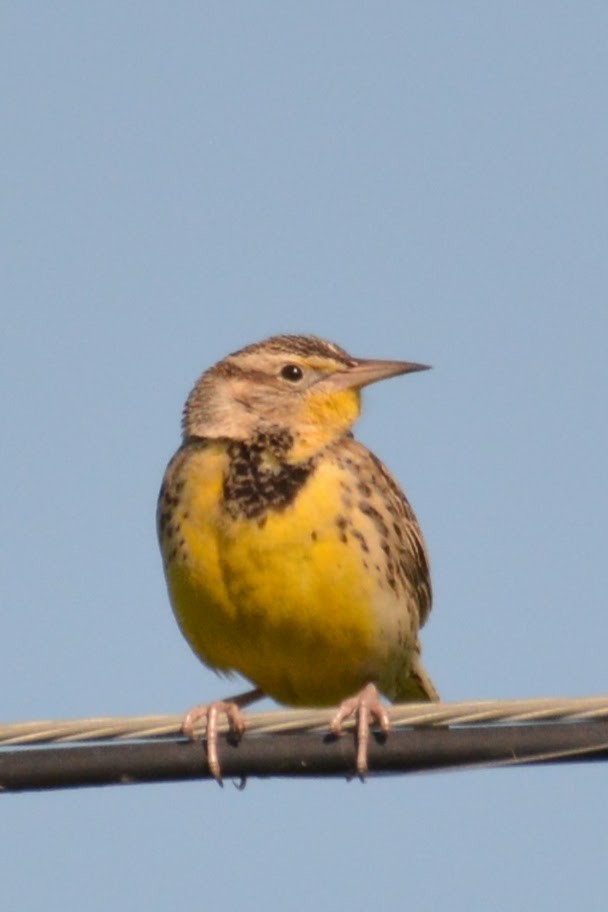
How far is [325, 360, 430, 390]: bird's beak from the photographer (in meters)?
10.1

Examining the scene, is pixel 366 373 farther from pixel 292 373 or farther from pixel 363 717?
pixel 363 717

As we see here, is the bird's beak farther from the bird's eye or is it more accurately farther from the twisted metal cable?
the twisted metal cable

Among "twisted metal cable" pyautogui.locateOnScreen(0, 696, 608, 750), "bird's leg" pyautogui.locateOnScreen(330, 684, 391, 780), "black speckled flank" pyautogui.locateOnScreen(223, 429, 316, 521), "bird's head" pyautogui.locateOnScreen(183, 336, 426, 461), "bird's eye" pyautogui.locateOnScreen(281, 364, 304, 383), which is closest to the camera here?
"twisted metal cable" pyautogui.locateOnScreen(0, 696, 608, 750)

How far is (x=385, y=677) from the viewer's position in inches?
384

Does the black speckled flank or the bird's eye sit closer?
the black speckled flank

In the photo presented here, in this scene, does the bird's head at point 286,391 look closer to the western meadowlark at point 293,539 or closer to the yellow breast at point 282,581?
the western meadowlark at point 293,539

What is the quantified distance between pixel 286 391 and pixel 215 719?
2.20 metres

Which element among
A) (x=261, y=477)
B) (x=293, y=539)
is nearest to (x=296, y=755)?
(x=293, y=539)

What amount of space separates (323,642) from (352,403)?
56.2 inches

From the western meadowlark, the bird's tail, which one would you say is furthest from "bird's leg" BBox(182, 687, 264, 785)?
the bird's tail

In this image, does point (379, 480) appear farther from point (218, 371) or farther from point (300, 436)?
point (218, 371)

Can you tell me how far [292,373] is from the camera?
10.2 metres

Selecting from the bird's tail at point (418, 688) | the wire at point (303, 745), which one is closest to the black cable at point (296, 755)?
the wire at point (303, 745)

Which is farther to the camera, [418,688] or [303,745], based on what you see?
[418,688]
